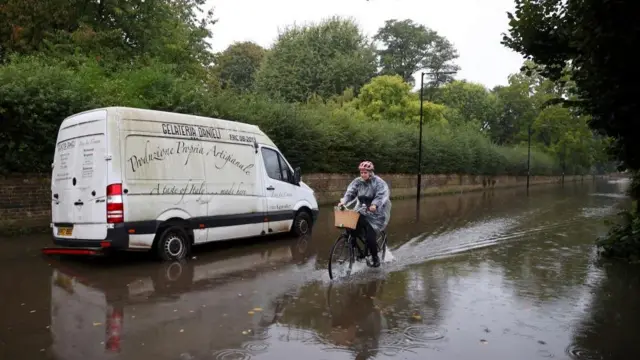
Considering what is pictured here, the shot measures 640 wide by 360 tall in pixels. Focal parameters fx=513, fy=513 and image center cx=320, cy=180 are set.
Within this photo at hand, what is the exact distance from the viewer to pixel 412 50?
212 feet

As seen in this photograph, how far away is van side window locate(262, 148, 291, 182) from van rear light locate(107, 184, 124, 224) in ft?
12.4

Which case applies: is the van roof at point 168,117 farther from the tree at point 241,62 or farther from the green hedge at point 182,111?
the tree at point 241,62

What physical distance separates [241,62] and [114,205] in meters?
50.7

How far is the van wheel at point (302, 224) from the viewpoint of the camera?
1254 cm

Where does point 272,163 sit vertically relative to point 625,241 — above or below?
above

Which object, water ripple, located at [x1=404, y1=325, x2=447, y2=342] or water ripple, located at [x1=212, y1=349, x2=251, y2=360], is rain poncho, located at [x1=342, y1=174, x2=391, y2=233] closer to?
water ripple, located at [x1=404, y1=325, x2=447, y2=342]

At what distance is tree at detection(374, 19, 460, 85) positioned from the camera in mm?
63938

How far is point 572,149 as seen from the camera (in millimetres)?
65875

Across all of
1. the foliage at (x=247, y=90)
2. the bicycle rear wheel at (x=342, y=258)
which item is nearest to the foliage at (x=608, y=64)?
the foliage at (x=247, y=90)

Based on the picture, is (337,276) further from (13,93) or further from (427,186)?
(427,186)

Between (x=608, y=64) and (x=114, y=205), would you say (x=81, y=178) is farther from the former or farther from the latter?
(x=608, y=64)

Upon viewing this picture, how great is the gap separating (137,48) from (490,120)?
50845 mm

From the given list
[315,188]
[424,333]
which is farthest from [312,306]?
[315,188]

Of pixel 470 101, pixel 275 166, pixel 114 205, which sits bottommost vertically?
pixel 114 205
